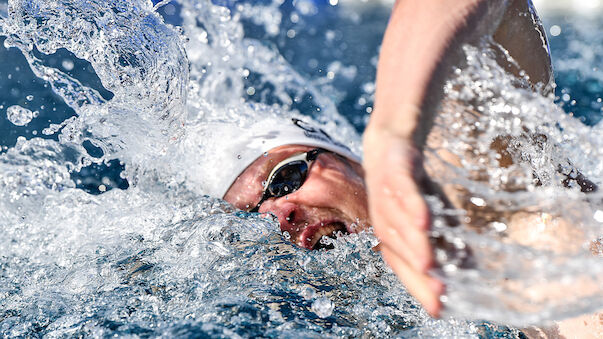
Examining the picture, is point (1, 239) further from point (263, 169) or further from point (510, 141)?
point (510, 141)

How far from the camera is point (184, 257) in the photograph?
125 cm

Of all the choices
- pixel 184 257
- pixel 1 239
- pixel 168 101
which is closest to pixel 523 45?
pixel 184 257

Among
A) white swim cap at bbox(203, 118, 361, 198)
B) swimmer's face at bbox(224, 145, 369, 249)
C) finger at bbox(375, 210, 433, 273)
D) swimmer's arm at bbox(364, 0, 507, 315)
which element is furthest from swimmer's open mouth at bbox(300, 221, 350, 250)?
finger at bbox(375, 210, 433, 273)

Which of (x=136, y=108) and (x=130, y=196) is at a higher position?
(x=136, y=108)

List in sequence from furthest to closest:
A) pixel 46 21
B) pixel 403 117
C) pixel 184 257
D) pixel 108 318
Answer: pixel 46 21 < pixel 184 257 < pixel 108 318 < pixel 403 117

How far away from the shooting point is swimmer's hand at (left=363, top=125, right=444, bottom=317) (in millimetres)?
517

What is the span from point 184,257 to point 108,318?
294 millimetres

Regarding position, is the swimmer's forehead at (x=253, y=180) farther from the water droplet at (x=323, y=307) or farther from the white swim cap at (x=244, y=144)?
the water droplet at (x=323, y=307)

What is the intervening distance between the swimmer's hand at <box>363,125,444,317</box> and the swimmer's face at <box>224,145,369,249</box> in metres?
A: 1.00

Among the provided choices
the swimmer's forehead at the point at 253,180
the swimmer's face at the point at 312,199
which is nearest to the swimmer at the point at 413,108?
the swimmer's face at the point at 312,199

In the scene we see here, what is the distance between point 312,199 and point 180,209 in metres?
0.44

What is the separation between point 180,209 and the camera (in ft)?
5.35

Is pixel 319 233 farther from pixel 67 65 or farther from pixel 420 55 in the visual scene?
pixel 67 65

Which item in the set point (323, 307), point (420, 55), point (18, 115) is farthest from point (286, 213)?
point (18, 115)
